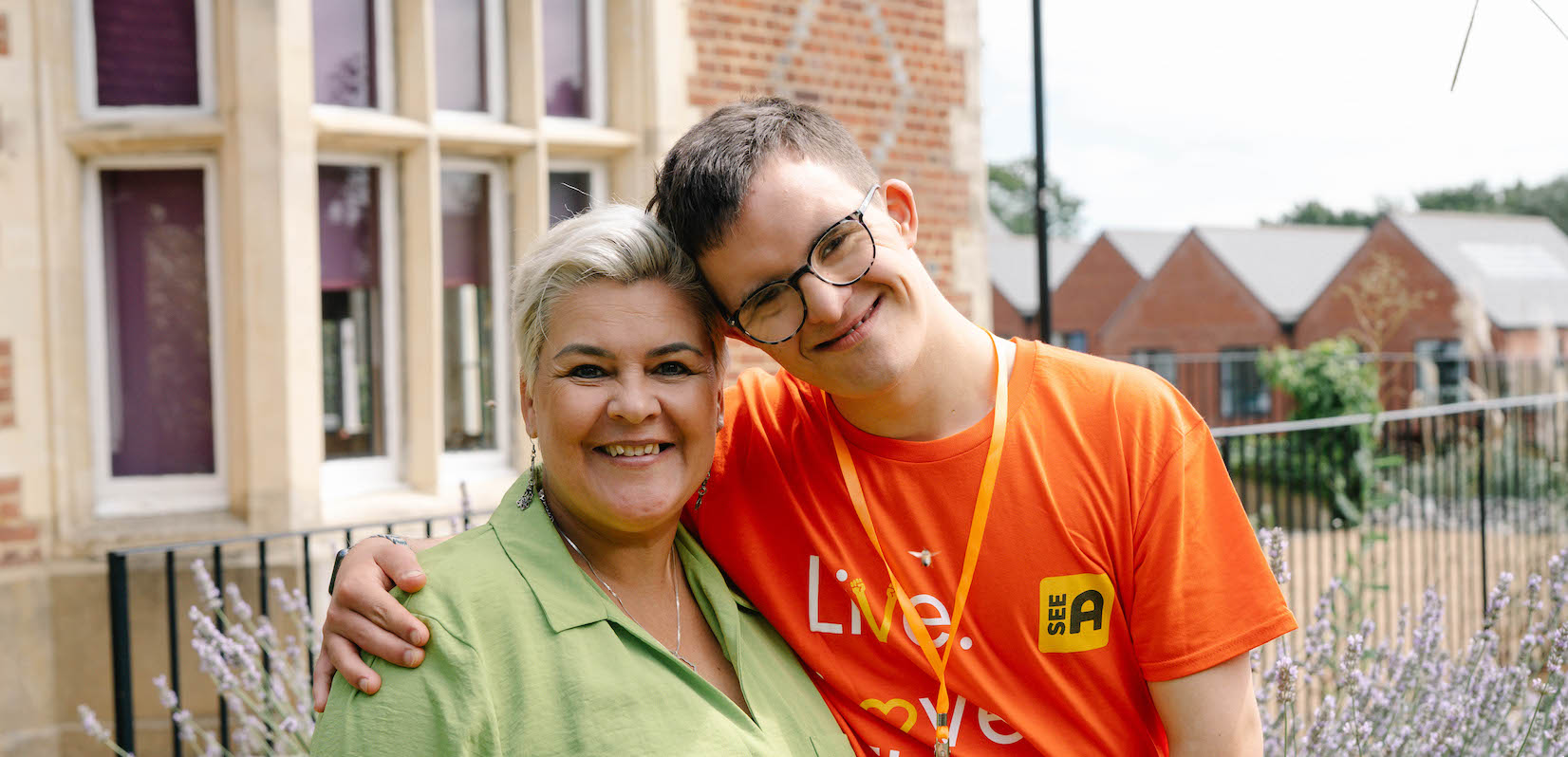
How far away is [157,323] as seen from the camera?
5125 millimetres

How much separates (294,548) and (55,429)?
3.38ft

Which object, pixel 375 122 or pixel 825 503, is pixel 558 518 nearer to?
pixel 825 503

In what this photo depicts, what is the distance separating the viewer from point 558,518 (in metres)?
2.02

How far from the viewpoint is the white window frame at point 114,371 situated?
4.99 m

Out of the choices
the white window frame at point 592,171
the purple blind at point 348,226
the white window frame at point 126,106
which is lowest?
the purple blind at point 348,226

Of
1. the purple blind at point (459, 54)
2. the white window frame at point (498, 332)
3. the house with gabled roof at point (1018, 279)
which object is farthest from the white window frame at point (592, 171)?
the house with gabled roof at point (1018, 279)

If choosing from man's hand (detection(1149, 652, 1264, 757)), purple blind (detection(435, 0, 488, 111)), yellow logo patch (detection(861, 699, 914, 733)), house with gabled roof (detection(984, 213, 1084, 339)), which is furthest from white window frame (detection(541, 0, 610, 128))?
house with gabled roof (detection(984, 213, 1084, 339))

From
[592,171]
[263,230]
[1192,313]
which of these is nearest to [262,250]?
[263,230]

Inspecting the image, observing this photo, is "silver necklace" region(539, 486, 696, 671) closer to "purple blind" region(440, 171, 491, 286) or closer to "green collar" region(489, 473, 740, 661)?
"green collar" region(489, 473, 740, 661)

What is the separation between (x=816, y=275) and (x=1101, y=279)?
38771 mm

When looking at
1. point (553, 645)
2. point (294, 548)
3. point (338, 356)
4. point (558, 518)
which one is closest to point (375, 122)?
point (338, 356)

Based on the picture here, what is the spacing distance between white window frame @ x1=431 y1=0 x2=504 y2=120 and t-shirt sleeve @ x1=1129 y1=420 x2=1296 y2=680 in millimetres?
4625

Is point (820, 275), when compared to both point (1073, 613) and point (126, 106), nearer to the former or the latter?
point (1073, 613)

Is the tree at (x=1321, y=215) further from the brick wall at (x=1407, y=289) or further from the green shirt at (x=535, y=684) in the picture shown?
the green shirt at (x=535, y=684)
